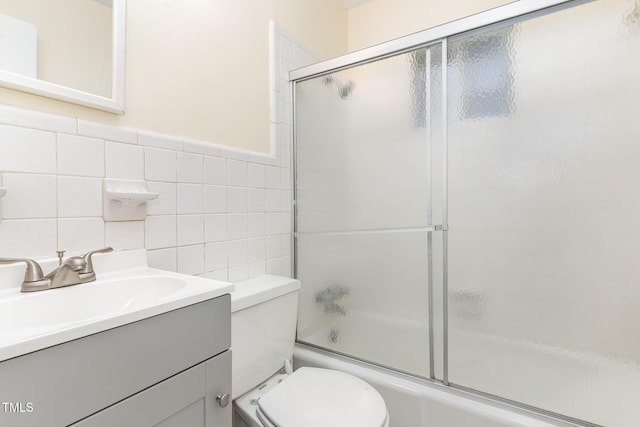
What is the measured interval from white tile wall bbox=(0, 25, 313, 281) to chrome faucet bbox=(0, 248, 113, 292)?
5 cm

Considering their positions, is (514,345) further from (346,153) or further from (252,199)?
(252,199)

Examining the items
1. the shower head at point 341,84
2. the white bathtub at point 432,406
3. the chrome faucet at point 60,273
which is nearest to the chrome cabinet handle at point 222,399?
the chrome faucet at point 60,273

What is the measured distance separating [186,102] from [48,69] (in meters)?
0.41

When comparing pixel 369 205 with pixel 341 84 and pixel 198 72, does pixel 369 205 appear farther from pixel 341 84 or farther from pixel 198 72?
pixel 198 72

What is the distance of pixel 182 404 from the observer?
0.70 meters

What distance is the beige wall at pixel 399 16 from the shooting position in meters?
1.95

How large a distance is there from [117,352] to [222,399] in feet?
1.06

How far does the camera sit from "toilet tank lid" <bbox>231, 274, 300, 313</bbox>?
1118mm

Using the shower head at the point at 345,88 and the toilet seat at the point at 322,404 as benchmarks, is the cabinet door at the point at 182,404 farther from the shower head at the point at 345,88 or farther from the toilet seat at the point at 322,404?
the shower head at the point at 345,88

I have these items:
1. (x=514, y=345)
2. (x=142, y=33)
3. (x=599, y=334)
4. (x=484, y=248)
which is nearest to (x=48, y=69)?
(x=142, y=33)

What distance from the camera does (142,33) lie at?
3.47 ft

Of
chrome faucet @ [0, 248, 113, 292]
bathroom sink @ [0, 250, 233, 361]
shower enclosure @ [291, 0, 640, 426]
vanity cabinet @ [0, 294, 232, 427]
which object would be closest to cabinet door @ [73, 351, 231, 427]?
vanity cabinet @ [0, 294, 232, 427]

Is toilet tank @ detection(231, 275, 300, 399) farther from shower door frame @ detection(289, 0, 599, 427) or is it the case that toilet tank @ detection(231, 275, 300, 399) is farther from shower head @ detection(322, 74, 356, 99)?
shower head @ detection(322, 74, 356, 99)

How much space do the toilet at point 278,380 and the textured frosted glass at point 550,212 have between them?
0.49 m
